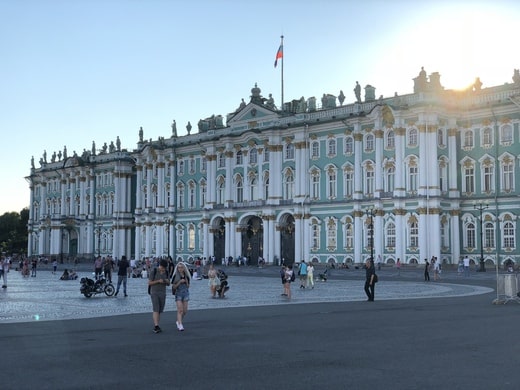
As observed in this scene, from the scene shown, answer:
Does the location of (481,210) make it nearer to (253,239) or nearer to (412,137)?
(412,137)

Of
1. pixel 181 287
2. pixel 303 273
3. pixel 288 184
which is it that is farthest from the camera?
pixel 288 184

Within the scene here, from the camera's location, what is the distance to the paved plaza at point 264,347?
12078 mm

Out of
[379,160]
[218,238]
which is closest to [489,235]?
[379,160]

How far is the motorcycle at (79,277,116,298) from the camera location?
111 ft

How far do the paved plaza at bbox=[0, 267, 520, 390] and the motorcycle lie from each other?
4989 mm

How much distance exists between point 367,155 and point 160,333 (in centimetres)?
5828

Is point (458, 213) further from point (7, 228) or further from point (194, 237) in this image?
point (7, 228)

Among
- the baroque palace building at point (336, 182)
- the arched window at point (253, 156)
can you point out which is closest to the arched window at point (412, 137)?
the baroque palace building at point (336, 182)

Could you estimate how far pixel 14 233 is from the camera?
14538 cm

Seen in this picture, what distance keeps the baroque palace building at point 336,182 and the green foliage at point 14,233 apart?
44273mm

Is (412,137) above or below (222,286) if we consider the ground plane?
above

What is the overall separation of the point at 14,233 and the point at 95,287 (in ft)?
386

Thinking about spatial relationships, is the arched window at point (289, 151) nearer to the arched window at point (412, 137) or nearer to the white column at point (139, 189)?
the arched window at point (412, 137)

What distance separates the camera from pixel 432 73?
234ft
